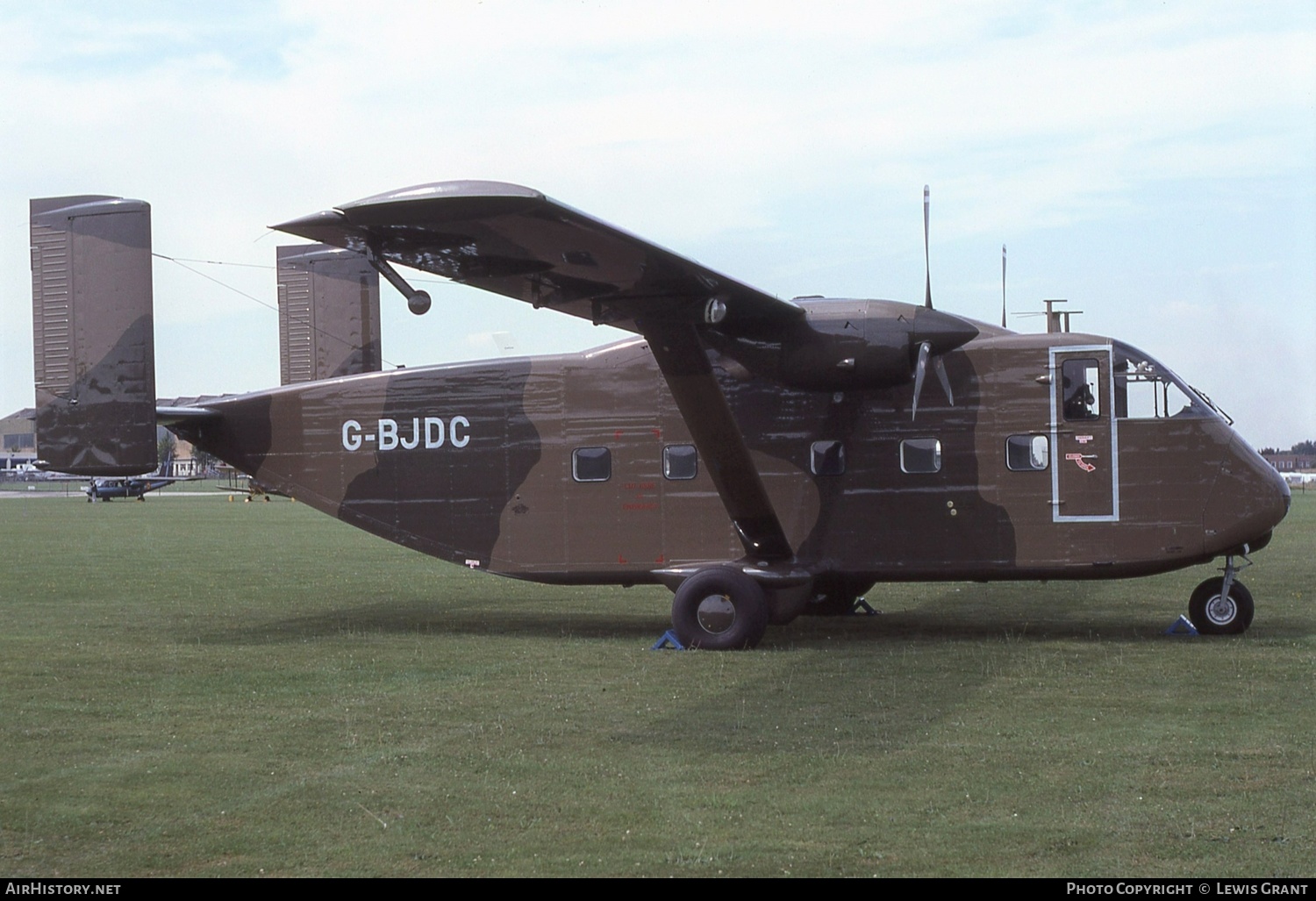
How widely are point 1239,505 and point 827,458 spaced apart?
181 inches

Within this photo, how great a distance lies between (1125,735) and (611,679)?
478cm

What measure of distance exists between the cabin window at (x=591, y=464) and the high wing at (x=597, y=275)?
1.89 metres

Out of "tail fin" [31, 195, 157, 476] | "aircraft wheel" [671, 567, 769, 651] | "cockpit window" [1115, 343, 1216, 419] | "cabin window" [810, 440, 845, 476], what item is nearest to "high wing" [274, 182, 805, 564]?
"aircraft wheel" [671, 567, 769, 651]

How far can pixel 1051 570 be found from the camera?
1377 centimetres

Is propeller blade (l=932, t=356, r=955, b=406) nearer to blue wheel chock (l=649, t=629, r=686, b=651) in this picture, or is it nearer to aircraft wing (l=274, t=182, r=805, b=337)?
aircraft wing (l=274, t=182, r=805, b=337)

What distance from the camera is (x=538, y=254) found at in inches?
434

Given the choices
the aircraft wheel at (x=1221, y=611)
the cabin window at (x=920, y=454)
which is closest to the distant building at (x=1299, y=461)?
the aircraft wheel at (x=1221, y=611)

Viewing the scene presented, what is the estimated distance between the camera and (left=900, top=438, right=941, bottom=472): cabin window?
14.1m

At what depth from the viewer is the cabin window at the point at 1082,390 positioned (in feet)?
45.3

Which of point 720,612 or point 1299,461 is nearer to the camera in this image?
point 720,612

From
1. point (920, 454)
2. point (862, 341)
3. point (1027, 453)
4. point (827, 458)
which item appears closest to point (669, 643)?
point (827, 458)

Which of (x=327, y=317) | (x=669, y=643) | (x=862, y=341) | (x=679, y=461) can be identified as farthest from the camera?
(x=327, y=317)

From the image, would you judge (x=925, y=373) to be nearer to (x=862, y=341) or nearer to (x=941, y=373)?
(x=941, y=373)
